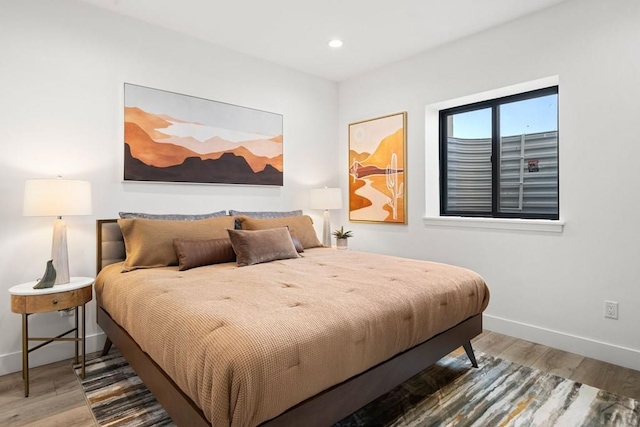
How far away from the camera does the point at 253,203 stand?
365 cm

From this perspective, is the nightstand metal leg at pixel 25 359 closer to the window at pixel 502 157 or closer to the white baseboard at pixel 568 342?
the white baseboard at pixel 568 342

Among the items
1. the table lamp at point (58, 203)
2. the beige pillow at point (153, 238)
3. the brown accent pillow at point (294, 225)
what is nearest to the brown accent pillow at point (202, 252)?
the beige pillow at point (153, 238)

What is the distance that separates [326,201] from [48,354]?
8.76 ft

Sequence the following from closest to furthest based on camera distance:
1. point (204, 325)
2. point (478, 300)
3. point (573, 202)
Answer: point (204, 325)
point (478, 300)
point (573, 202)

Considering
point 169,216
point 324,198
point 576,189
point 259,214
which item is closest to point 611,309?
point 576,189

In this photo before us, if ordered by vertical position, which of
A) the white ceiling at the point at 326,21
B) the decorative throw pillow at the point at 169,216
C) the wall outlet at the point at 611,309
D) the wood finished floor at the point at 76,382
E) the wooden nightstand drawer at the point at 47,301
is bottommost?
the wood finished floor at the point at 76,382

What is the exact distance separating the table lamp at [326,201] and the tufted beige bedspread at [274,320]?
147 cm

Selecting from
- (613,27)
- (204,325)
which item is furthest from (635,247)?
(204,325)

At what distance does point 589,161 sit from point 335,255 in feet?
6.46

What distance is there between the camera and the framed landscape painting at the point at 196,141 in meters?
2.91

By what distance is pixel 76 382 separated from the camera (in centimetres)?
226

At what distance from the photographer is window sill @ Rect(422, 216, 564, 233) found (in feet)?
8.99

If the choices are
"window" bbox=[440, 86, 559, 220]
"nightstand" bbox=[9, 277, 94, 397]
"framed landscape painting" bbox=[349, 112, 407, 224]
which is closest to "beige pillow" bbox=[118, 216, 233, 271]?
"nightstand" bbox=[9, 277, 94, 397]

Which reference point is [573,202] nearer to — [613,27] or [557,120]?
[557,120]
